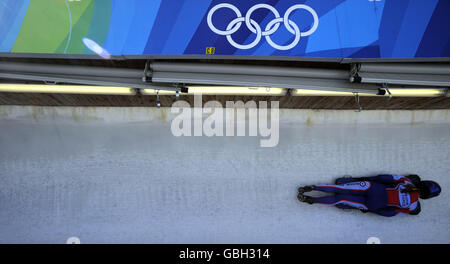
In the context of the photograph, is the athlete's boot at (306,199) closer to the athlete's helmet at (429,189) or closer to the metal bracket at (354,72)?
the athlete's helmet at (429,189)

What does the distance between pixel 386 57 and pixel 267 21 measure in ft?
4.01

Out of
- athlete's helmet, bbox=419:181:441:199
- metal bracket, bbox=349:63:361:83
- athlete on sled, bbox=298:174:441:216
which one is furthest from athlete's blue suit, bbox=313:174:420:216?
metal bracket, bbox=349:63:361:83

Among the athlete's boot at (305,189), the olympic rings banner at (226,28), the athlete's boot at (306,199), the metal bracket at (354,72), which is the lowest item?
the athlete's boot at (306,199)

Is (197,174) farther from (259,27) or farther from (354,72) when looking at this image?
(354,72)

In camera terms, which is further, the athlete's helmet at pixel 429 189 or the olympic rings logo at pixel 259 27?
the athlete's helmet at pixel 429 189

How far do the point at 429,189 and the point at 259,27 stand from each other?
3.21 metres

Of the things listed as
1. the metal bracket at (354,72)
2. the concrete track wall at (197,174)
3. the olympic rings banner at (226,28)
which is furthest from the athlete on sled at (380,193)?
the olympic rings banner at (226,28)

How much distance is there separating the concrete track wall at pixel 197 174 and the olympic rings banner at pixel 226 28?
50.4 inches

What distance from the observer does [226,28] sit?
2.47 metres

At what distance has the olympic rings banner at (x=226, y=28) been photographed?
2.41 m

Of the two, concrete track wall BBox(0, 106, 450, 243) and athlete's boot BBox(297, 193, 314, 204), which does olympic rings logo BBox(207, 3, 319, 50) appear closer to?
concrete track wall BBox(0, 106, 450, 243)

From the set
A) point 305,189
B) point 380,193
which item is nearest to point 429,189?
point 380,193

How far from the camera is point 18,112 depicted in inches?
138
